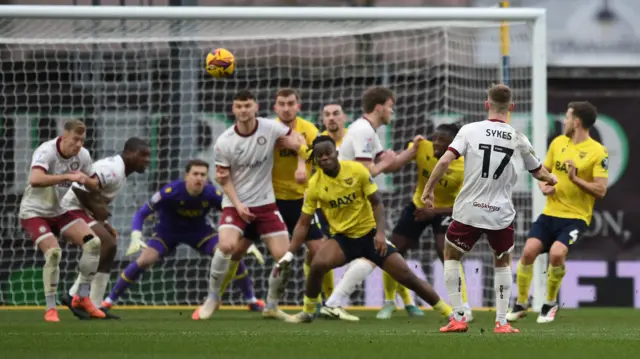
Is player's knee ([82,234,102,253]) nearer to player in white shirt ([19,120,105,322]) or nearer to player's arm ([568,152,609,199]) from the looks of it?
player in white shirt ([19,120,105,322])

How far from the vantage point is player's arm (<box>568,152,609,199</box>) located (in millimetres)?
10836

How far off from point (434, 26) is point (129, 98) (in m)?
3.63

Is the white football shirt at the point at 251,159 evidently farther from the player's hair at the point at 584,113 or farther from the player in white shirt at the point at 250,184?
the player's hair at the point at 584,113

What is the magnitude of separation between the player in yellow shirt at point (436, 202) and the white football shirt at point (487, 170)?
1780 mm

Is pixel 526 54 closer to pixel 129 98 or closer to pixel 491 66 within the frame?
pixel 491 66

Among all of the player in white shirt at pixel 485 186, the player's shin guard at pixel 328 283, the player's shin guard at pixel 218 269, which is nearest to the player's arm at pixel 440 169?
the player in white shirt at pixel 485 186

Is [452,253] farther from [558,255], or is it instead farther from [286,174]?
[286,174]

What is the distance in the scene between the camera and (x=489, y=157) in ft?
28.8

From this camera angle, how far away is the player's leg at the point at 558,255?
10945mm

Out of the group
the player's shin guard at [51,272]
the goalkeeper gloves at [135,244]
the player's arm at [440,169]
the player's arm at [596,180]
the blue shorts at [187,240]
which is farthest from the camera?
the blue shorts at [187,240]

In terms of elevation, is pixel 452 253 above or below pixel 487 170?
below

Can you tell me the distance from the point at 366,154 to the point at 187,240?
2.65 metres

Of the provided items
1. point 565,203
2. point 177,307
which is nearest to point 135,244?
point 177,307

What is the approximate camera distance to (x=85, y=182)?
35.4 ft
